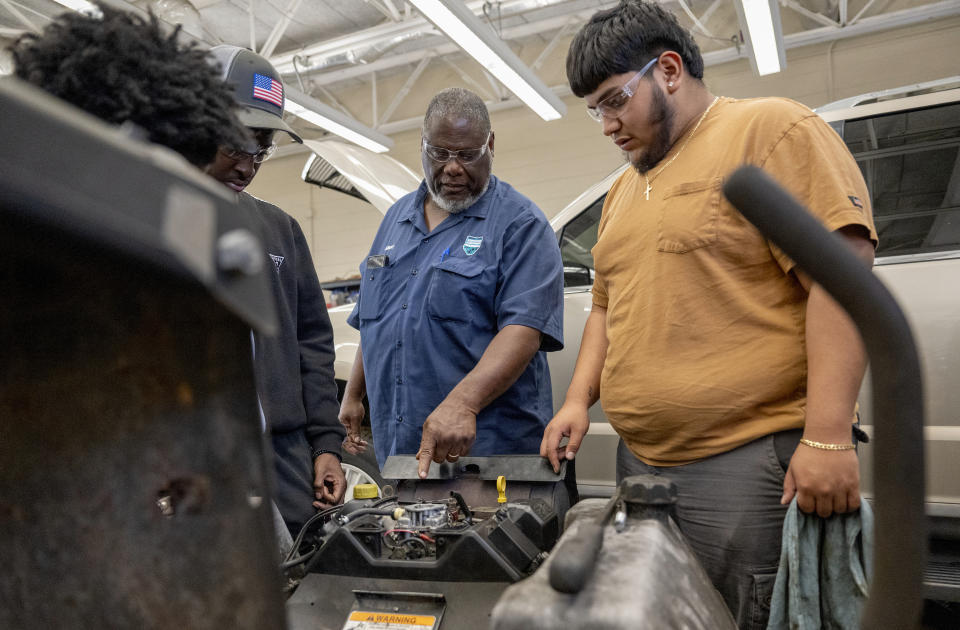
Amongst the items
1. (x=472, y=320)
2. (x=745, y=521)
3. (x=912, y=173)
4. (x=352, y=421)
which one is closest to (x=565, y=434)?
(x=745, y=521)

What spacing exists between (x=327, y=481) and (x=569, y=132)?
25.8 ft

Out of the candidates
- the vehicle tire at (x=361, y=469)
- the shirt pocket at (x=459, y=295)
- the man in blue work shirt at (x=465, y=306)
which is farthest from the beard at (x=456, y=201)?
the vehicle tire at (x=361, y=469)

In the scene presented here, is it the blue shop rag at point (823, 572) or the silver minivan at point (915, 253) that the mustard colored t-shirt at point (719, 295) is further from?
the silver minivan at point (915, 253)

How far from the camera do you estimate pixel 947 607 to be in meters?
2.95

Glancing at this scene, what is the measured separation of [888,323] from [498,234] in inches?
63.2

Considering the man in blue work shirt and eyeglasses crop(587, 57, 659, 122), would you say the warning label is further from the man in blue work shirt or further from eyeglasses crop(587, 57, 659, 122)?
eyeglasses crop(587, 57, 659, 122)

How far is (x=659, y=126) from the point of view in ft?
4.94

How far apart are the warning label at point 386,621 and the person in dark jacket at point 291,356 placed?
19.6 inches

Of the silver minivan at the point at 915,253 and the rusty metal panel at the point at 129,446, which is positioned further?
the silver minivan at the point at 915,253

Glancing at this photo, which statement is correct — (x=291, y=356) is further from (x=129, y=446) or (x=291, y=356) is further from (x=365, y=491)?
(x=129, y=446)

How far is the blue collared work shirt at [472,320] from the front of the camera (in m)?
Result: 1.97

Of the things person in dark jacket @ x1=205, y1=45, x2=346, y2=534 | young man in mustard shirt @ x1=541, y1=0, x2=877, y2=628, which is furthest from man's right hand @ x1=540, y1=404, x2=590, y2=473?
person in dark jacket @ x1=205, y1=45, x2=346, y2=534

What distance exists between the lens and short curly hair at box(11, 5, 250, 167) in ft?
1.66

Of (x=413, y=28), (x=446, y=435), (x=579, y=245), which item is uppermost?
(x=413, y=28)
